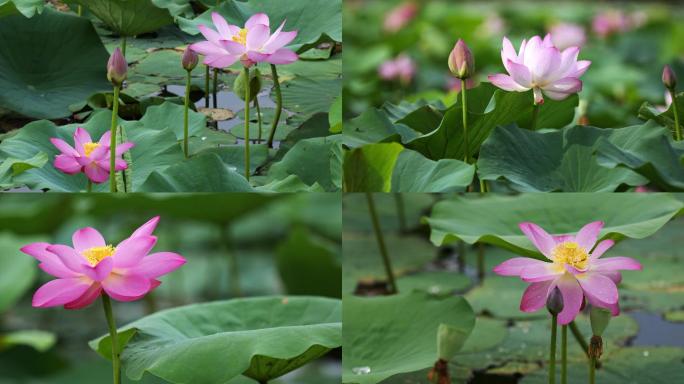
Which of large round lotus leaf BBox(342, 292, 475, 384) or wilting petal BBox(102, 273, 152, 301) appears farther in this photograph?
large round lotus leaf BBox(342, 292, 475, 384)

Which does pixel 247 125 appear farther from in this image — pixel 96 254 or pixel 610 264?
pixel 610 264

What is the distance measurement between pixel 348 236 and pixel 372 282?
0.74 ft

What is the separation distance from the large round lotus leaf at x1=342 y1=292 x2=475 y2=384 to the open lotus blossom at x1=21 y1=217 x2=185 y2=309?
9.7 inches

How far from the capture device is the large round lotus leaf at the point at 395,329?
993mm

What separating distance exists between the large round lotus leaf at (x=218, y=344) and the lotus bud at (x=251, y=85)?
0.27 meters

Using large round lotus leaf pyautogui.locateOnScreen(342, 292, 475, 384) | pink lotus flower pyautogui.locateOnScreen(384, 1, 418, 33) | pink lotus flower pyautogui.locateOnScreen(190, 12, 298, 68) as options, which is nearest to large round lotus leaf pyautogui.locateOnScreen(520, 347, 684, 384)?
large round lotus leaf pyautogui.locateOnScreen(342, 292, 475, 384)

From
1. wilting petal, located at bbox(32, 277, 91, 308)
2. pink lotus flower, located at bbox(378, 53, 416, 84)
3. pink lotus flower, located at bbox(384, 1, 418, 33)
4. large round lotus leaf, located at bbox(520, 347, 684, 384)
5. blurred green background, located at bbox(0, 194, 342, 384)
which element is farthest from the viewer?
pink lotus flower, located at bbox(384, 1, 418, 33)

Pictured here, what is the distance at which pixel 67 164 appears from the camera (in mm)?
984

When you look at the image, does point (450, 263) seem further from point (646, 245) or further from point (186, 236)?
point (186, 236)

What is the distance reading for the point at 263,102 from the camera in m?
1.09

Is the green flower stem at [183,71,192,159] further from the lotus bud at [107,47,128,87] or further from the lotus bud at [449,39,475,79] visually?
the lotus bud at [449,39,475,79]

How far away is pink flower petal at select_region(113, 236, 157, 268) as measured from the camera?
0.81m

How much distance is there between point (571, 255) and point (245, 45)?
16.3 inches

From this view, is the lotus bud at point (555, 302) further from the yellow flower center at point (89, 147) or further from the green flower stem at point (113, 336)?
the yellow flower center at point (89, 147)
